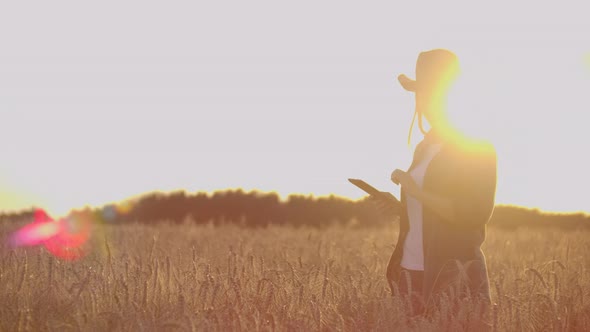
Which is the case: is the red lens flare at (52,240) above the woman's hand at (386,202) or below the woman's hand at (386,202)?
below

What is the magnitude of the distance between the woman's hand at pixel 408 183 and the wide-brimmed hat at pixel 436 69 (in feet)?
1.68

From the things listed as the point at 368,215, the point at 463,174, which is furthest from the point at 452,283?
the point at 368,215

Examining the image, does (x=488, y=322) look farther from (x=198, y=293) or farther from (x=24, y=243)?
(x=24, y=243)

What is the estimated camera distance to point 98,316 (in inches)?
183

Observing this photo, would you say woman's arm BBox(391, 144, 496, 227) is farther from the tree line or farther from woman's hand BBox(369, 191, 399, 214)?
the tree line

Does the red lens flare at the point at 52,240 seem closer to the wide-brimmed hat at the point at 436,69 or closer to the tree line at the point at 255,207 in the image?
the wide-brimmed hat at the point at 436,69

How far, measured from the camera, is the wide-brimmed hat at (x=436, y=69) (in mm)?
5074

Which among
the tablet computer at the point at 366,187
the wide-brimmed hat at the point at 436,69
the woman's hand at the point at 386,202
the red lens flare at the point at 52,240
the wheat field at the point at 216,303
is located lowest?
the wheat field at the point at 216,303

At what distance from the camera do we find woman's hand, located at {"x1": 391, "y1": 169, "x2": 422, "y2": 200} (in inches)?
201

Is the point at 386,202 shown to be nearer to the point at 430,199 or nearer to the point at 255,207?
the point at 430,199

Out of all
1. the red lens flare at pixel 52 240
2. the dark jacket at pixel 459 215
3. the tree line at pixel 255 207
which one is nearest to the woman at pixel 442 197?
the dark jacket at pixel 459 215

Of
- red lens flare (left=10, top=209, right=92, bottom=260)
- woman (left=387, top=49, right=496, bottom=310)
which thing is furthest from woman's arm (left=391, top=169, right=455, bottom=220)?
red lens flare (left=10, top=209, right=92, bottom=260)

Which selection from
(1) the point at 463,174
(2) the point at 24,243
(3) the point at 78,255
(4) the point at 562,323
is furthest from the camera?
(2) the point at 24,243

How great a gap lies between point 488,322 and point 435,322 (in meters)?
0.31
